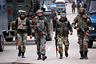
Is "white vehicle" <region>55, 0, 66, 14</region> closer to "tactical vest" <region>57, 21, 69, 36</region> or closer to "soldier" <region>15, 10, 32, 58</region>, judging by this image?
"soldier" <region>15, 10, 32, 58</region>

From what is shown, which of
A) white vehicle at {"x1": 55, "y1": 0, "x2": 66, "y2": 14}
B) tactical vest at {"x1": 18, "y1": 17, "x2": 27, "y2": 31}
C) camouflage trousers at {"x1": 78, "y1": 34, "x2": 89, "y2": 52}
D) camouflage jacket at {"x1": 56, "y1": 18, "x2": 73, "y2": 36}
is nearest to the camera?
camouflage trousers at {"x1": 78, "y1": 34, "x2": 89, "y2": 52}

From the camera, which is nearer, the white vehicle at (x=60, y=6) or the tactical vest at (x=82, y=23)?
the tactical vest at (x=82, y=23)

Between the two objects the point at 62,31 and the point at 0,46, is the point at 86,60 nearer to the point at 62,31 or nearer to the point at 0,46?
the point at 62,31

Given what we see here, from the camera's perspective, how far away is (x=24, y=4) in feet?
60.8

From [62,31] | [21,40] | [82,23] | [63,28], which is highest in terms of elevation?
[82,23]

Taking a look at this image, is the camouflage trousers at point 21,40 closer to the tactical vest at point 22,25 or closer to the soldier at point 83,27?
the tactical vest at point 22,25

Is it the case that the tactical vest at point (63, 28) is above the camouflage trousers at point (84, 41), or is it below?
above

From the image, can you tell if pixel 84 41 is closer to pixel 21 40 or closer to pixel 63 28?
pixel 63 28

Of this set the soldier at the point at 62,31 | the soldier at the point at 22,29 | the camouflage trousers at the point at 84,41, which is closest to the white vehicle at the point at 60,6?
the soldier at the point at 22,29

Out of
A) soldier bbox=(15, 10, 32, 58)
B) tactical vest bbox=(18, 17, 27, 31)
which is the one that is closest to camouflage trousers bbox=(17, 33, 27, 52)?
soldier bbox=(15, 10, 32, 58)

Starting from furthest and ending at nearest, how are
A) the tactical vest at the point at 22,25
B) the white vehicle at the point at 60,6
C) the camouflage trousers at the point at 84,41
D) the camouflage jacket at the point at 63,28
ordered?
the white vehicle at the point at 60,6 → the tactical vest at the point at 22,25 → the camouflage jacket at the point at 63,28 → the camouflage trousers at the point at 84,41

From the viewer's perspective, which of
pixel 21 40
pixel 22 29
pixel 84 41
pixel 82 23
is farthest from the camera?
pixel 21 40

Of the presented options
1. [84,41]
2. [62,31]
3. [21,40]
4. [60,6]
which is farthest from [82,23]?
[60,6]

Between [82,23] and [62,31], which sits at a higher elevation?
[82,23]
